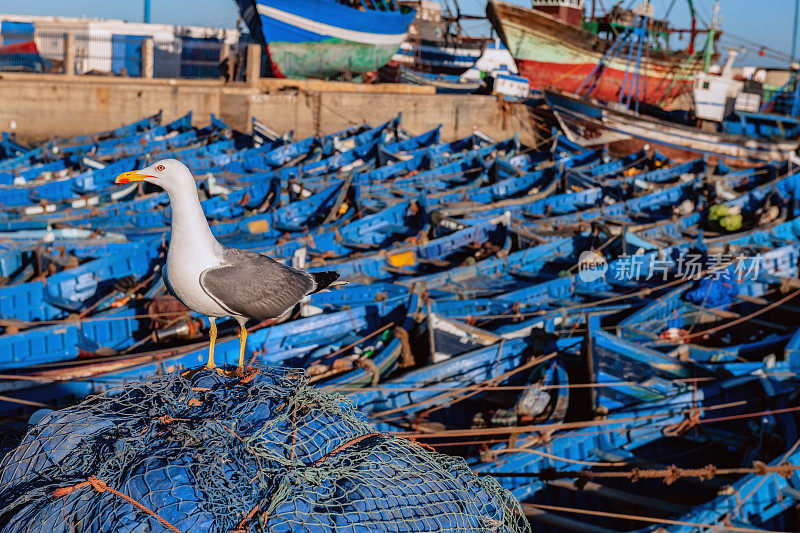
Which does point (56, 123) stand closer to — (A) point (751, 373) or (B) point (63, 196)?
(B) point (63, 196)

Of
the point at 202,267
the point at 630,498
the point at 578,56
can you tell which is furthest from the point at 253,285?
the point at 578,56

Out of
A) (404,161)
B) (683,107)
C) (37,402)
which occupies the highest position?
(683,107)

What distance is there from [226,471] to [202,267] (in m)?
1.54

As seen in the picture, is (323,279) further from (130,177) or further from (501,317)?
(501,317)

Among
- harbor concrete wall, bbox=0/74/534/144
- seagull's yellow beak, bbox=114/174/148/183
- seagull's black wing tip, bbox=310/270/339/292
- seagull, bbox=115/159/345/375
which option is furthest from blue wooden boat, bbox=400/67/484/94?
seagull's yellow beak, bbox=114/174/148/183

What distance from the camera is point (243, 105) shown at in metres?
25.9

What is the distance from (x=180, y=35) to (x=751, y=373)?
3915 centimetres

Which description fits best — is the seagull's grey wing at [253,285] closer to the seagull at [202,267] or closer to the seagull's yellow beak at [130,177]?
the seagull at [202,267]

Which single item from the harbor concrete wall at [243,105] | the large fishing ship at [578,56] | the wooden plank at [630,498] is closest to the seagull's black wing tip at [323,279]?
the wooden plank at [630,498]

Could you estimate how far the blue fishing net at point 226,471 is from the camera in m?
2.85

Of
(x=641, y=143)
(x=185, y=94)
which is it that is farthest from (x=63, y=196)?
(x=641, y=143)

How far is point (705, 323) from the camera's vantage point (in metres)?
11.5

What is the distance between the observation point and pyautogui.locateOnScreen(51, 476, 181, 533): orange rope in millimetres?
2746

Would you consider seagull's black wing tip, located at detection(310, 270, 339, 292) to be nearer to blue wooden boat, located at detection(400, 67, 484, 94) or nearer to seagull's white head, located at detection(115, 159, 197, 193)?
seagull's white head, located at detection(115, 159, 197, 193)
